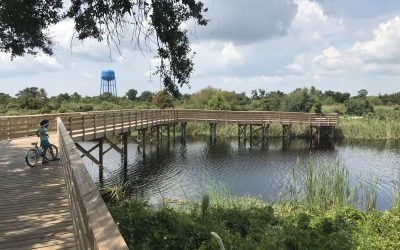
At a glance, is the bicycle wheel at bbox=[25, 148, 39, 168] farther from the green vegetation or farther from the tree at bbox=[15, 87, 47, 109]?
the tree at bbox=[15, 87, 47, 109]

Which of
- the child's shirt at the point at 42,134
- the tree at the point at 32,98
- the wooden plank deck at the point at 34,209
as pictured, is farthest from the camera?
the tree at the point at 32,98

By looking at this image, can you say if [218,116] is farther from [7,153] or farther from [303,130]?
[7,153]

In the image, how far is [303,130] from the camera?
1608 inches

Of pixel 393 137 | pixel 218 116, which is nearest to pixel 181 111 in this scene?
pixel 218 116

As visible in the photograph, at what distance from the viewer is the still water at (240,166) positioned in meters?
18.0

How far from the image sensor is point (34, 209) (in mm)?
6812

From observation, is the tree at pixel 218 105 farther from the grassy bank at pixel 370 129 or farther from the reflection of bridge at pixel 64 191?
the reflection of bridge at pixel 64 191

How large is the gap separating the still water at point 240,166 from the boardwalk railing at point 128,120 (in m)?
2.17

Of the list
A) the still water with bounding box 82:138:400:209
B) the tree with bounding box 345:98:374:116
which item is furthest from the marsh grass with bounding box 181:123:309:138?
the tree with bounding box 345:98:374:116

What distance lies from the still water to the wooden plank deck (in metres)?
6.09

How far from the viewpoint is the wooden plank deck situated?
5364mm

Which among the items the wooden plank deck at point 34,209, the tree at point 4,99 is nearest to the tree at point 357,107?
the tree at point 4,99

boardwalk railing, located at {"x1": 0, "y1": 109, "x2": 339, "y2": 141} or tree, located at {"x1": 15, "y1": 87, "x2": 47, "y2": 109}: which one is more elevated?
tree, located at {"x1": 15, "y1": 87, "x2": 47, "y2": 109}

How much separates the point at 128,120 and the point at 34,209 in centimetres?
1937
